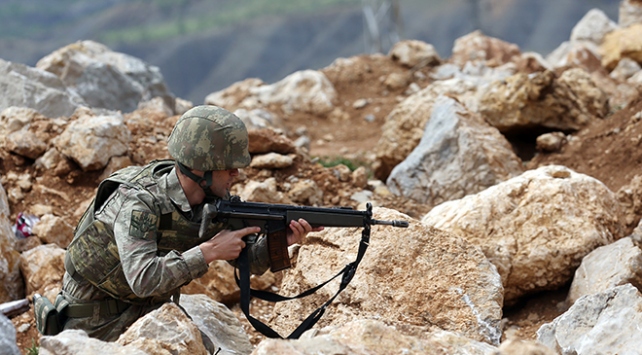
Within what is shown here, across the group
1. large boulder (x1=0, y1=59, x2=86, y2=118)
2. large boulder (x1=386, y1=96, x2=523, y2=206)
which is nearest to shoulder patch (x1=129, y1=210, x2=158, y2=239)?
large boulder (x1=386, y1=96, x2=523, y2=206)

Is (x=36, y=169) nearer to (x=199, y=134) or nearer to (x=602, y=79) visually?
(x=199, y=134)

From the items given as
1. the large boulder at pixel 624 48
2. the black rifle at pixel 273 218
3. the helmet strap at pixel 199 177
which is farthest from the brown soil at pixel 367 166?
the large boulder at pixel 624 48

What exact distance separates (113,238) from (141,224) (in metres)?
0.34

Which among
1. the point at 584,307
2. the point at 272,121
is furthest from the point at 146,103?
the point at 584,307

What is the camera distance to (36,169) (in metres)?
8.50

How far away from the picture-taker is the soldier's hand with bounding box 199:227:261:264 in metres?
4.28

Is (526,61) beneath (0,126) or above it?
beneath

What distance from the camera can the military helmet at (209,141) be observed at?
435 centimetres

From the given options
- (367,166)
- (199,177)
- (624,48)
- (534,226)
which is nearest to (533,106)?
(367,166)

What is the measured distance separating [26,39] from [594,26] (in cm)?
6076

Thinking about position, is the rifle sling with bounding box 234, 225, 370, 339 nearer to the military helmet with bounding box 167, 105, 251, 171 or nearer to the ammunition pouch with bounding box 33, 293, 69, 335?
the military helmet with bounding box 167, 105, 251, 171

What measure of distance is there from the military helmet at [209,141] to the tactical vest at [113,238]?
27 cm

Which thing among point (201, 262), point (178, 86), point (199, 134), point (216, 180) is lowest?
point (178, 86)

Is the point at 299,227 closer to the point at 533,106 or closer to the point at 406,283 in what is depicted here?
the point at 406,283
